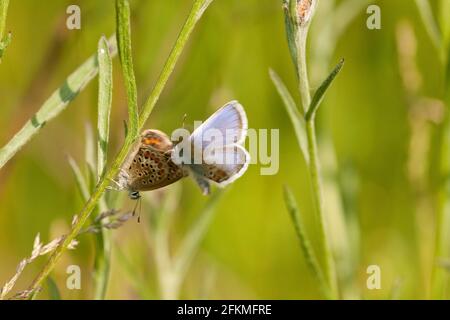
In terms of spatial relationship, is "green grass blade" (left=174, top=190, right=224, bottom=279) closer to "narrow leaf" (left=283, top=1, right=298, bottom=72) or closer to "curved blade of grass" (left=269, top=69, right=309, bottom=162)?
"curved blade of grass" (left=269, top=69, right=309, bottom=162)

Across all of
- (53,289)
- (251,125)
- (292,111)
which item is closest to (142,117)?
(292,111)

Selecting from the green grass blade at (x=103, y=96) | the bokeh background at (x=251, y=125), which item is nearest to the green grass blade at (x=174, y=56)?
the green grass blade at (x=103, y=96)

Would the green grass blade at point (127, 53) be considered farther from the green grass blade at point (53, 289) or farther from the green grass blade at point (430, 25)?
the green grass blade at point (430, 25)

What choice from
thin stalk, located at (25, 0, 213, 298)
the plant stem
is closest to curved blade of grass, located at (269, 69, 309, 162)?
the plant stem

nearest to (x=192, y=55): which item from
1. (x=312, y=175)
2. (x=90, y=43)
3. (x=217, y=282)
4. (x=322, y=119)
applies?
(x=90, y=43)

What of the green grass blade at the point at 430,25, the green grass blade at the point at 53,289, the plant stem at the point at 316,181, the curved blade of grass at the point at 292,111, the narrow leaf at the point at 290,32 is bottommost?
the green grass blade at the point at 53,289

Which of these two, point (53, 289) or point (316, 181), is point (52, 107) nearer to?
point (53, 289)
